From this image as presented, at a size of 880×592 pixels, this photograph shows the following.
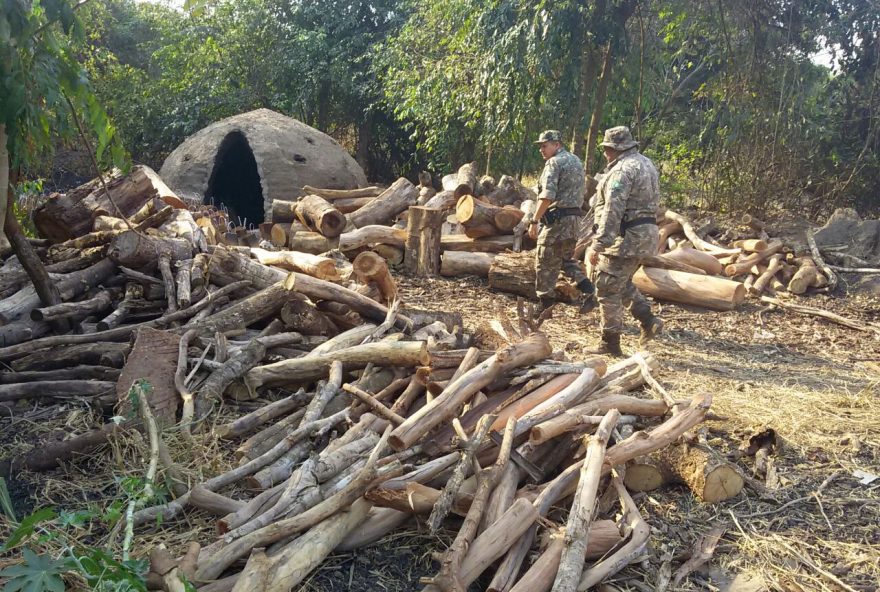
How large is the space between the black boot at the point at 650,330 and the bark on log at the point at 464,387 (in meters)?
2.88

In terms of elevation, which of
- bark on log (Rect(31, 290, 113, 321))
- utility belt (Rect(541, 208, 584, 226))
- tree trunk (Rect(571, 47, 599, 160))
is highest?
tree trunk (Rect(571, 47, 599, 160))

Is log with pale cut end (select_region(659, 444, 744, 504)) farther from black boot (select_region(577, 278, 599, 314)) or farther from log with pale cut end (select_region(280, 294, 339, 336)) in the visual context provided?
black boot (select_region(577, 278, 599, 314))

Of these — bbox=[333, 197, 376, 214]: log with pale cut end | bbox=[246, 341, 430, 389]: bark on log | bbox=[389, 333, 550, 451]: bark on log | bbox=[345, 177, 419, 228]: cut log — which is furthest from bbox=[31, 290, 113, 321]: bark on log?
bbox=[333, 197, 376, 214]: log with pale cut end

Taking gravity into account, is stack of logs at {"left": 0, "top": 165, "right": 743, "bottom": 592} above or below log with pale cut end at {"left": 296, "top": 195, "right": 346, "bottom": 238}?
below

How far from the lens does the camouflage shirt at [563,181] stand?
7902mm

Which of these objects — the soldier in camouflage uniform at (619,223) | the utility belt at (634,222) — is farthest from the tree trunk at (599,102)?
the utility belt at (634,222)

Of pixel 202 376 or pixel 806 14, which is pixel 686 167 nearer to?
pixel 806 14

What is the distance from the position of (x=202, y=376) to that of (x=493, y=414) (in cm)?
204

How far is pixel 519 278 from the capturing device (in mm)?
9195

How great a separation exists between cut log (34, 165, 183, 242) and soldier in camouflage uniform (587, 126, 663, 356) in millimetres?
4210

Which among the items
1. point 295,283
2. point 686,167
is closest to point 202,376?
point 295,283

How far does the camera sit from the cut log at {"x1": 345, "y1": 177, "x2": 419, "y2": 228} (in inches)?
445

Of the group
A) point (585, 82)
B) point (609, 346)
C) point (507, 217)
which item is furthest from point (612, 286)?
point (585, 82)

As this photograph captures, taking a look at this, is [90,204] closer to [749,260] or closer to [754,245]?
[749,260]
